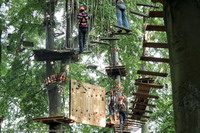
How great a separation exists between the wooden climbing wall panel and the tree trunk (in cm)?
945

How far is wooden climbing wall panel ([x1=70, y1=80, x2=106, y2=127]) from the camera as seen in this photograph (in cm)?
1173

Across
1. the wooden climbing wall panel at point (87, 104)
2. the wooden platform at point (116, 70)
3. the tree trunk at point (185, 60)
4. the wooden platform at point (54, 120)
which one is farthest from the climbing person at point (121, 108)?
the tree trunk at point (185, 60)

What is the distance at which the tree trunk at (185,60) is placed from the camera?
2.02m

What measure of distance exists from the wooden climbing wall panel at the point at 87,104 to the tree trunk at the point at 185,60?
945 centimetres

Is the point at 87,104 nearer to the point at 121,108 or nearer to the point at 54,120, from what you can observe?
the point at 121,108

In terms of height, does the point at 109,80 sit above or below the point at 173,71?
above

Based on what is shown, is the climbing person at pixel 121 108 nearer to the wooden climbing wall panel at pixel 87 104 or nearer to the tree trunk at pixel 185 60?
the wooden climbing wall panel at pixel 87 104

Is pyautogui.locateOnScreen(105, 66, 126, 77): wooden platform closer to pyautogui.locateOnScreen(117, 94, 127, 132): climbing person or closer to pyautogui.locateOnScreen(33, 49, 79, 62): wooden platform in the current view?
pyautogui.locateOnScreen(117, 94, 127, 132): climbing person

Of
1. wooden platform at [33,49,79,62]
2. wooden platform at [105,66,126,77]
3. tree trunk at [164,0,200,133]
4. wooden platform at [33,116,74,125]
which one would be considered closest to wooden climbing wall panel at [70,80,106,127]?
wooden platform at [33,116,74,125]

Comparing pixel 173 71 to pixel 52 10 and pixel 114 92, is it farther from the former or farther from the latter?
pixel 52 10

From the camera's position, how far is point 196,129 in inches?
77.2

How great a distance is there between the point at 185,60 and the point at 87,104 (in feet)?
33.6

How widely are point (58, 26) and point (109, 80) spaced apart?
411cm

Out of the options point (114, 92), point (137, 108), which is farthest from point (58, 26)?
point (137, 108)
